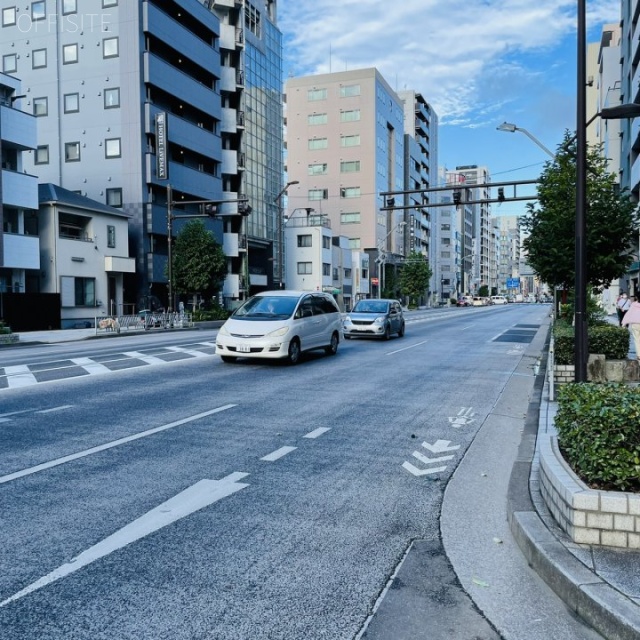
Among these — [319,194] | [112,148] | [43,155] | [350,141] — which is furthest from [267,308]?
[350,141]

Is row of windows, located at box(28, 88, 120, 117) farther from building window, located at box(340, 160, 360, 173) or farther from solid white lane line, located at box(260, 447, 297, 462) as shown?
building window, located at box(340, 160, 360, 173)

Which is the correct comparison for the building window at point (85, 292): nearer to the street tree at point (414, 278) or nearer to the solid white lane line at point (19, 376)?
the solid white lane line at point (19, 376)

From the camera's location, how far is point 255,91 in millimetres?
61219

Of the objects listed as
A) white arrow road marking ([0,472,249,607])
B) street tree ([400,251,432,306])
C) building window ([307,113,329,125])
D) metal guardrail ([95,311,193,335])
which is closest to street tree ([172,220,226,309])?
metal guardrail ([95,311,193,335])

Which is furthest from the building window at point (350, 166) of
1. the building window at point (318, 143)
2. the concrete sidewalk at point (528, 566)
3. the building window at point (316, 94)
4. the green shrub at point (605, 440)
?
the green shrub at point (605, 440)

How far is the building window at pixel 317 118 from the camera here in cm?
9388

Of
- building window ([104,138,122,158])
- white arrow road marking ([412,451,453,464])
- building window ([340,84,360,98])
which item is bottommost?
white arrow road marking ([412,451,453,464])

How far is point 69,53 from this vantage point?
45500mm

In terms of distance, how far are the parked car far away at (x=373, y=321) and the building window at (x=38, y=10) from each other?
122 ft

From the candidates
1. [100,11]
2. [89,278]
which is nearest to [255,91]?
[100,11]

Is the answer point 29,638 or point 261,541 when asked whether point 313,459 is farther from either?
point 29,638

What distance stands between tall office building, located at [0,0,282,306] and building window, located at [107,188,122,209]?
72 mm

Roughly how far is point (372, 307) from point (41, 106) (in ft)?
114

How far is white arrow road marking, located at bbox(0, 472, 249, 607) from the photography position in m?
3.73
